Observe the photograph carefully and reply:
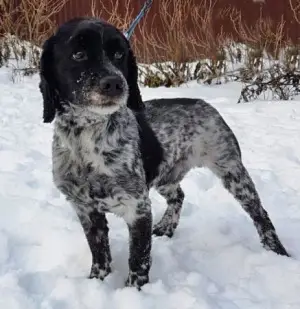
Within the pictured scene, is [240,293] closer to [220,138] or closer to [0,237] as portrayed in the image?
[220,138]

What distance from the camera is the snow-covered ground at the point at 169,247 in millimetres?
3189

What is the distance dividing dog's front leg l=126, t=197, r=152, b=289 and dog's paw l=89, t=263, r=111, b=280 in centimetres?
19

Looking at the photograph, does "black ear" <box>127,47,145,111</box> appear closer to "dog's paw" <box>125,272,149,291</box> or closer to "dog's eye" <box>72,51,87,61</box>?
"dog's eye" <box>72,51,87,61</box>

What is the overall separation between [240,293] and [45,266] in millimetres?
1183

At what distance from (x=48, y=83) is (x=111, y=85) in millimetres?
464

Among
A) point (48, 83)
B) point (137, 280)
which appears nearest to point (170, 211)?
point (137, 280)

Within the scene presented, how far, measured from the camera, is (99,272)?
3.50 meters

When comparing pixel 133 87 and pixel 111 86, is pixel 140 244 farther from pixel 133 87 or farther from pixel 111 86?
pixel 111 86

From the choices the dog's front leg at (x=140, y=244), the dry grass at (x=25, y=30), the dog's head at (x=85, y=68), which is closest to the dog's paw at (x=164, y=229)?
the dog's front leg at (x=140, y=244)

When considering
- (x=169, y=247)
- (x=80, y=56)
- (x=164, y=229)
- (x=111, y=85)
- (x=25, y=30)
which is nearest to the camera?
(x=111, y=85)

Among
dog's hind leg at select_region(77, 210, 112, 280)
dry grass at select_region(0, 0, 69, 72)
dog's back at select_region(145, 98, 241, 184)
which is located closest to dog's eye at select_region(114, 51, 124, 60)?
dog's back at select_region(145, 98, 241, 184)

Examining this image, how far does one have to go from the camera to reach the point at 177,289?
10.6 feet

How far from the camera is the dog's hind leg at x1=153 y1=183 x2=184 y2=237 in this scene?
13.8 feet

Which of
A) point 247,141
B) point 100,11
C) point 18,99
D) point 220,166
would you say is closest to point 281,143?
point 247,141
